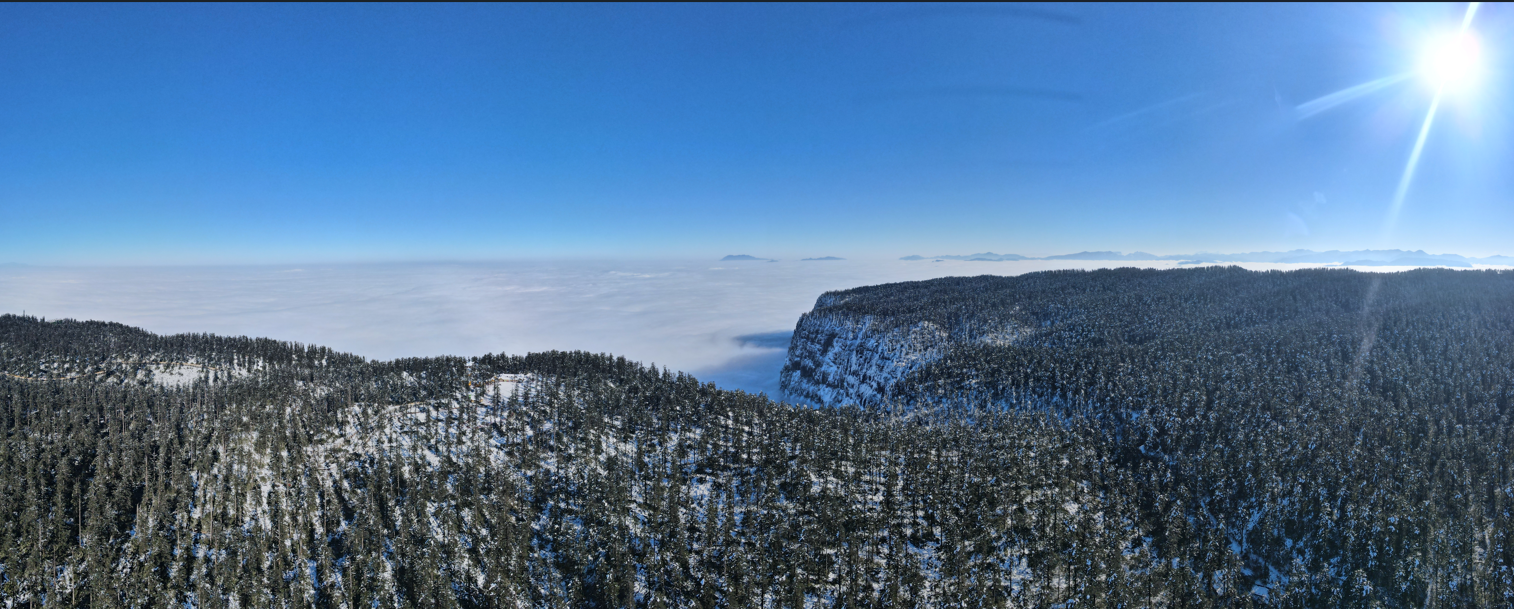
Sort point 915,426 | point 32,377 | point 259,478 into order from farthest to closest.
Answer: point 32,377 → point 915,426 → point 259,478

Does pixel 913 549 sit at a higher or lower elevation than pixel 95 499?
lower

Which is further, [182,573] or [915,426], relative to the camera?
[915,426]

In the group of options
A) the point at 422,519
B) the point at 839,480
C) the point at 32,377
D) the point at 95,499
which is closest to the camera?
the point at 95,499

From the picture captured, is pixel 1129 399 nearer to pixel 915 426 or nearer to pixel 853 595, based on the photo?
pixel 915 426

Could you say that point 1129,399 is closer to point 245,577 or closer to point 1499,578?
point 1499,578

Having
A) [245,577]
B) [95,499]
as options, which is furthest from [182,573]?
[95,499]

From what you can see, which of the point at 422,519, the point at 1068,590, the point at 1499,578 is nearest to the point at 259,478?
the point at 422,519
